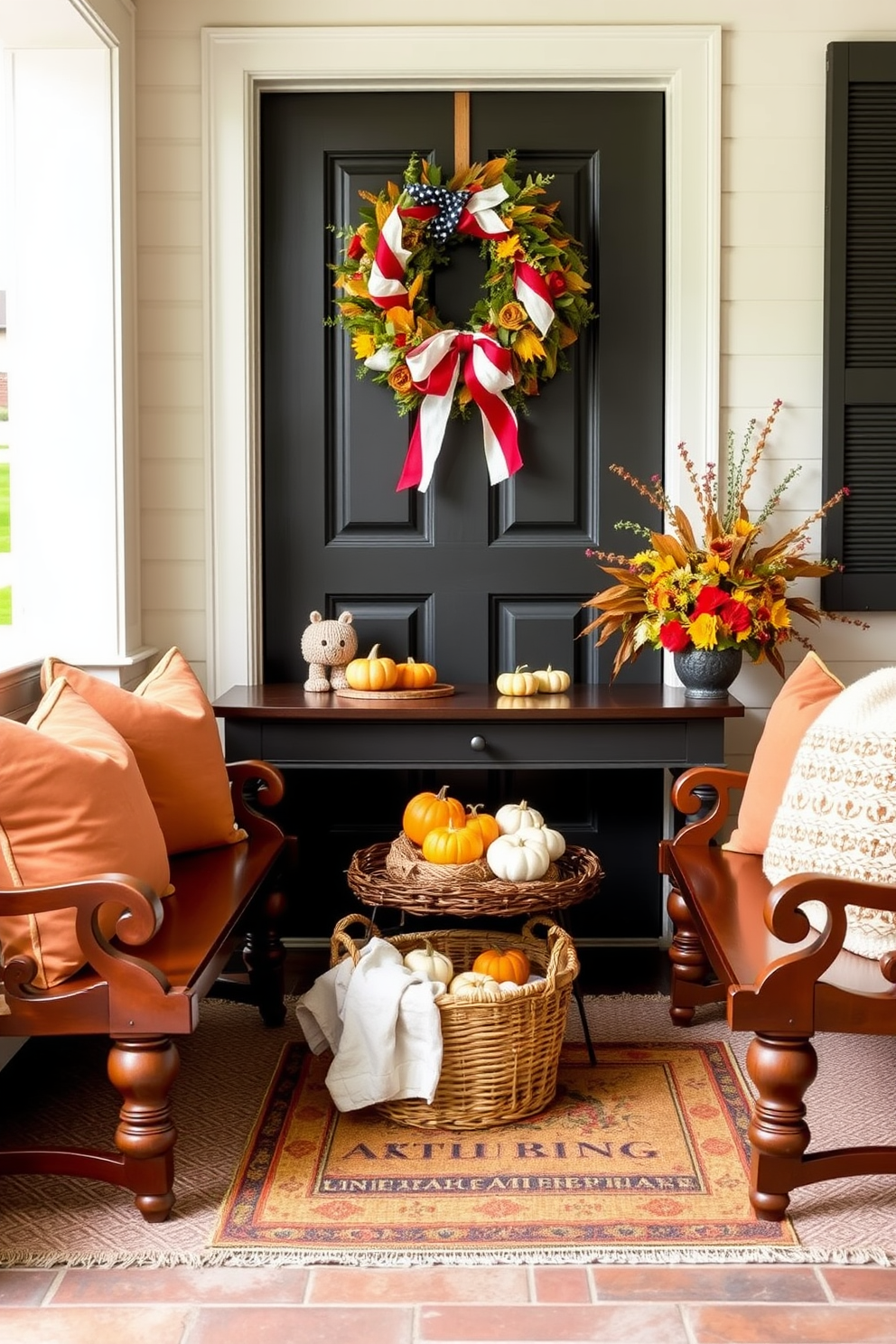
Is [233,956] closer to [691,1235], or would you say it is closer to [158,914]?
[158,914]

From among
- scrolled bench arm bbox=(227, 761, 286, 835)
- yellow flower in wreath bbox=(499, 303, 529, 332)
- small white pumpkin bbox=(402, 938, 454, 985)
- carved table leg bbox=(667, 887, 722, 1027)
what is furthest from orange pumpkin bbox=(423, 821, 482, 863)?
yellow flower in wreath bbox=(499, 303, 529, 332)

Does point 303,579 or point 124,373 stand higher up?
point 124,373

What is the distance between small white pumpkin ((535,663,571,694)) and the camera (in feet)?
11.8

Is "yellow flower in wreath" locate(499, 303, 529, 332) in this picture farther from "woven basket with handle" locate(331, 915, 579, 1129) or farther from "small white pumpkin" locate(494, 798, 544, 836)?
"woven basket with handle" locate(331, 915, 579, 1129)

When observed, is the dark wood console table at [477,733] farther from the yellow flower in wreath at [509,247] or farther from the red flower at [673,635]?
the yellow flower in wreath at [509,247]

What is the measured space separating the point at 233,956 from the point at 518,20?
2781 millimetres

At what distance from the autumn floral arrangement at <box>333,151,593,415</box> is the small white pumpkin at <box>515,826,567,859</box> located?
132cm

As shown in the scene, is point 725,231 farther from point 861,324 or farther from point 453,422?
point 453,422

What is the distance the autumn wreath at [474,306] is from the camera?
359 cm

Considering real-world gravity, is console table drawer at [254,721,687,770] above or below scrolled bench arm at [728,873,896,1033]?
above

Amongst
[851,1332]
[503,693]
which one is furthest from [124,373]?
[851,1332]

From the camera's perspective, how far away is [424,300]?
12.0 feet

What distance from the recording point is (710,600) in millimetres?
3287

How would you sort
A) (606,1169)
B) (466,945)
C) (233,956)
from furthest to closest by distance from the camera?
(233,956)
(466,945)
(606,1169)
